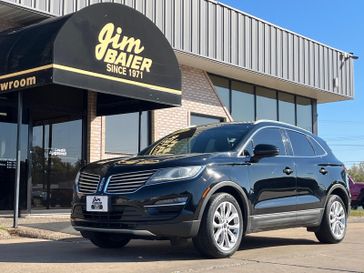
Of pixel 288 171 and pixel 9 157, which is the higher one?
pixel 9 157

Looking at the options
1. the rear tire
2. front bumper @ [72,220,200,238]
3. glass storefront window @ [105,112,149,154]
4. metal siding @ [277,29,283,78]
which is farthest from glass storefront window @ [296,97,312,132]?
front bumper @ [72,220,200,238]

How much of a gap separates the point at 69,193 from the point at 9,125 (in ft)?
7.23

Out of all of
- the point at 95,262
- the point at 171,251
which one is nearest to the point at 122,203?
the point at 95,262

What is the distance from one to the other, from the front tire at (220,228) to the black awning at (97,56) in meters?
4.17

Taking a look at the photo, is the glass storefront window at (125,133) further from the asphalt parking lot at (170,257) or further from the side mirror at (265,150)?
the side mirror at (265,150)

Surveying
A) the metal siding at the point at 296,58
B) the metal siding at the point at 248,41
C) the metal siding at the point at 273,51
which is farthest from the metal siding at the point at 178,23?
the metal siding at the point at 296,58

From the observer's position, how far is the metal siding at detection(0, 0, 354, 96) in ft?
44.1

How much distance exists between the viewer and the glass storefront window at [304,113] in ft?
70.0

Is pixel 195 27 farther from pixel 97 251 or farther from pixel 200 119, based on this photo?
pixel 97 251

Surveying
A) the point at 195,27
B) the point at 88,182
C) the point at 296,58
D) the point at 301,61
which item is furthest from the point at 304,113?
the point at 88,182

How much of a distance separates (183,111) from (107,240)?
884cm

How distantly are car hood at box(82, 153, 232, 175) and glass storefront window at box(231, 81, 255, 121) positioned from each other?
36.6 feet

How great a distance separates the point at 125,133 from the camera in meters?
15.0

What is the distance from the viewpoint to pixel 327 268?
6.44m
